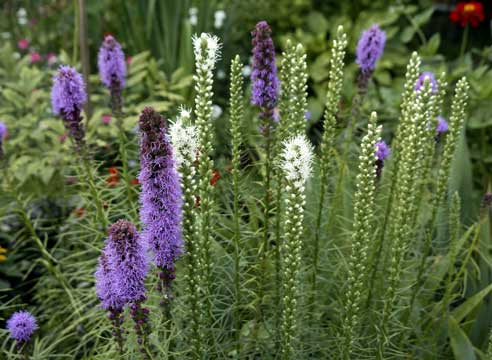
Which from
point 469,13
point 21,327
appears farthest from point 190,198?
point 469,13

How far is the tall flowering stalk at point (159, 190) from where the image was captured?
73.3 inches

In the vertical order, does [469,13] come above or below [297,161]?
above

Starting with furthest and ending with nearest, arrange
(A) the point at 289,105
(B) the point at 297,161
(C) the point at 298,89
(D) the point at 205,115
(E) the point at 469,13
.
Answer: (E) the point at 469,13, (A) the point at 289,105, (C) the point at 298,89, (D) the point at 205,115, (B) the point at 297,161

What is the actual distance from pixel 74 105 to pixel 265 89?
953 mm

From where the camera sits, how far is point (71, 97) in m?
2.83

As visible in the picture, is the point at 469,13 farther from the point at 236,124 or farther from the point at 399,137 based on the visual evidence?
the point at 236,124

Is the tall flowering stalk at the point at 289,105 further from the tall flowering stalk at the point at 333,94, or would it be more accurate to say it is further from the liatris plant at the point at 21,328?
the liatris plant at the point at 21,328

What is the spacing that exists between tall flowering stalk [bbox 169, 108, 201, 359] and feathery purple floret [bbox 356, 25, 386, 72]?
151cm

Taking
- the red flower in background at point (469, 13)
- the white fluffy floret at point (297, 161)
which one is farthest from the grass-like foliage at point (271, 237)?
the red flower in background at point (469, 13)

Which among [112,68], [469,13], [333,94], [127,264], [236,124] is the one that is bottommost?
[127,264]

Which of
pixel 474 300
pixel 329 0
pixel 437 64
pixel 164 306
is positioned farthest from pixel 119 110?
pixel 329 0

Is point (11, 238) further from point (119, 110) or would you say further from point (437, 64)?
point (437, 64)

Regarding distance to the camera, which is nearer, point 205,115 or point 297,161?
point 297,161

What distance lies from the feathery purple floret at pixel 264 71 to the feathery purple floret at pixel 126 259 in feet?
2.40
